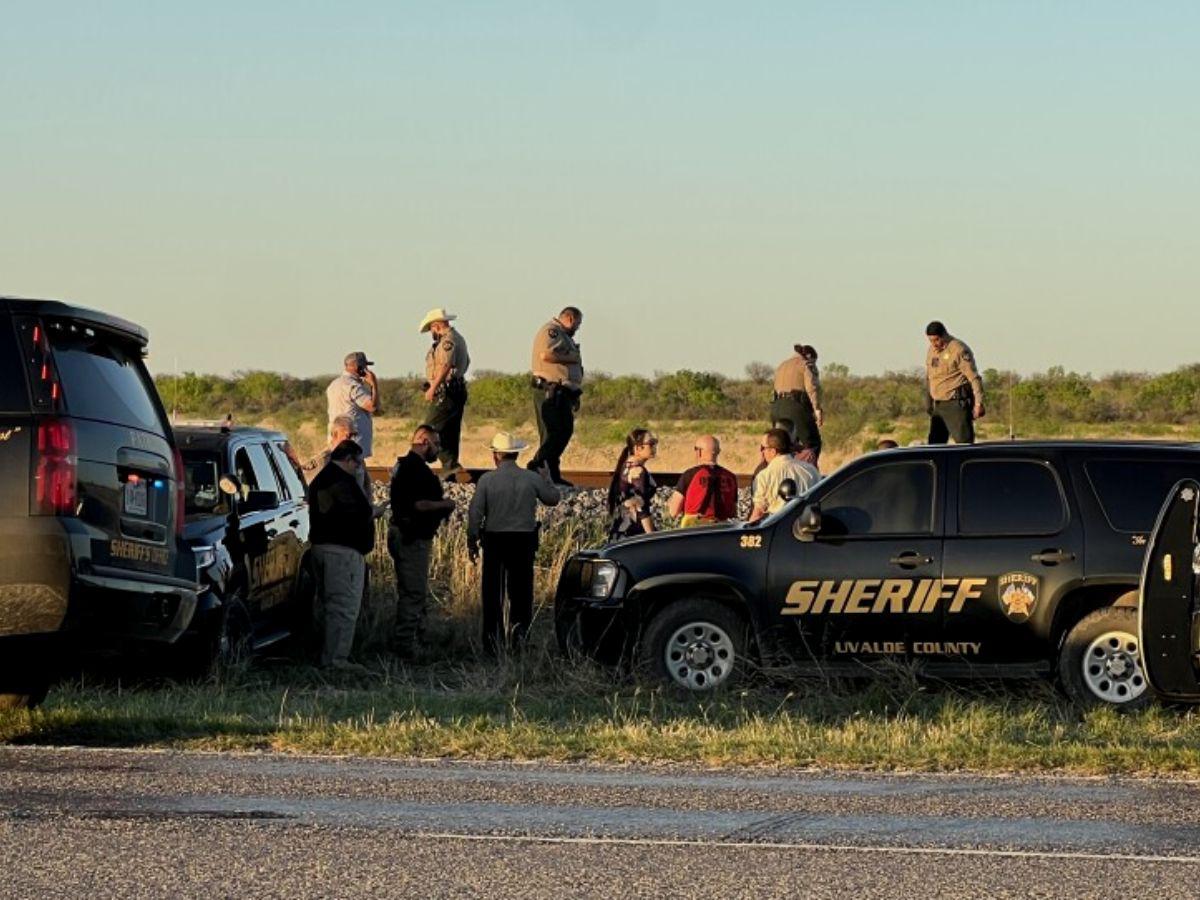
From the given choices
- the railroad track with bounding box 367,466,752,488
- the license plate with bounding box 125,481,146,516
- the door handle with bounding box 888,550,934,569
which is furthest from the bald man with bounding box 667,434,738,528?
the license plate with bounding box 125,481,146,516

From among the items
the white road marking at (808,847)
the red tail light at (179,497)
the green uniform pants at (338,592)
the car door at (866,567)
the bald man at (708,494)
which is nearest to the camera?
the white road marking at (808,847)

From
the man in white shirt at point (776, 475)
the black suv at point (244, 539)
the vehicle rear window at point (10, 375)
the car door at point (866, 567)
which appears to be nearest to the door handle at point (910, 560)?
the car door at point (866, 567)

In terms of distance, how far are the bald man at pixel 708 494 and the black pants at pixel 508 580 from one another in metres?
1.31

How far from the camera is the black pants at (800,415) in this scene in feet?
75.2

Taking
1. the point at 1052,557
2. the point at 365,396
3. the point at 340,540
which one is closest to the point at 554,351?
the point at 365,396

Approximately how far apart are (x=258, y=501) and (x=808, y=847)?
7.95 meters

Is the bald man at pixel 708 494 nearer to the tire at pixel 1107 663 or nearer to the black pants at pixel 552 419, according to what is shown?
the black pants at pixel 552 419

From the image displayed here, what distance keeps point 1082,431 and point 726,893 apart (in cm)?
3985

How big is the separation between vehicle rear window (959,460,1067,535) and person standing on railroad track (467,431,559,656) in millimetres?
3765

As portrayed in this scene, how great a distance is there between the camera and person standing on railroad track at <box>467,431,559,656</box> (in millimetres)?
17469

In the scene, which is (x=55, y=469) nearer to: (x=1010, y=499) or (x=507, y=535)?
(x=1010, y=499)

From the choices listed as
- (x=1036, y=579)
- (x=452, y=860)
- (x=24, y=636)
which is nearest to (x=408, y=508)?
(x=1036, y=579)

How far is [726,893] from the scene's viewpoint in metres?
7.89

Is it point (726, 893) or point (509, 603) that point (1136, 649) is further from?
point (726, 893)
